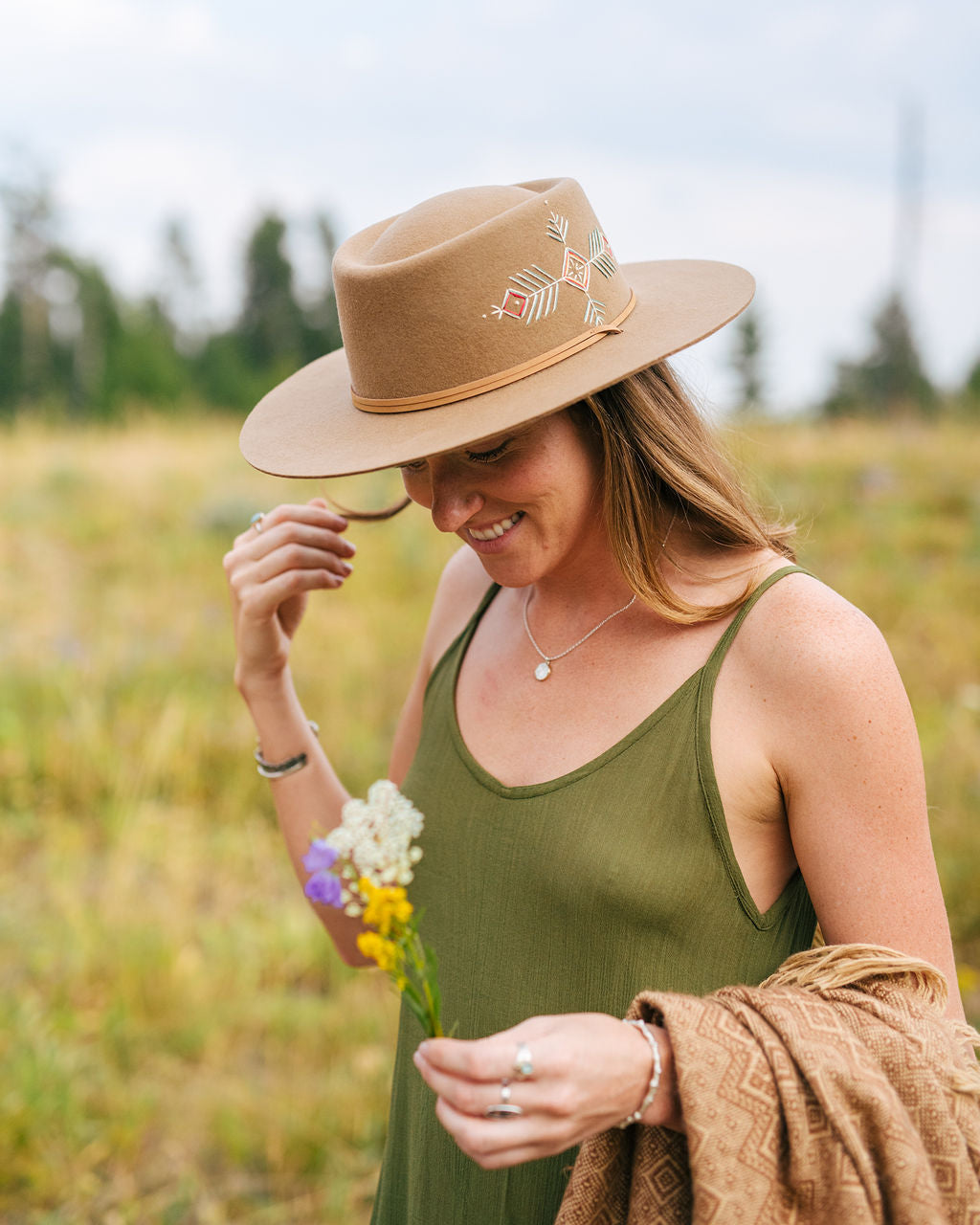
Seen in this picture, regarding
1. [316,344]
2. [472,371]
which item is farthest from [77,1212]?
[316,344]

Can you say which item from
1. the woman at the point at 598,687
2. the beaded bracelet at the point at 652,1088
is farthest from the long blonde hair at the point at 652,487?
the beaded bracelet at the point at 652,1088

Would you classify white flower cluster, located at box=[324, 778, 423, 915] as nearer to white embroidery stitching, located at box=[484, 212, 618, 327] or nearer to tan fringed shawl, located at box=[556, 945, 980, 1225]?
tan fringed shawl, located at box=[556, 945, 980, 1225]

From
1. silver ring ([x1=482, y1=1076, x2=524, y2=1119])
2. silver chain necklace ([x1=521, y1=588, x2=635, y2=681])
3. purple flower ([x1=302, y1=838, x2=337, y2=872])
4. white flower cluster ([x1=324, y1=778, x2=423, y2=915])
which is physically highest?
purple flower ([x1=302, y1=838, x2=337, y2=872])

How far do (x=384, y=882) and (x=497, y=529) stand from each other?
1.83ft

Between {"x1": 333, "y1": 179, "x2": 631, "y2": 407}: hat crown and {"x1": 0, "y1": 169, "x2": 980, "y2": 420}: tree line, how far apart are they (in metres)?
23.6

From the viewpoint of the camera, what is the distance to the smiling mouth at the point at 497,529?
4.61ft

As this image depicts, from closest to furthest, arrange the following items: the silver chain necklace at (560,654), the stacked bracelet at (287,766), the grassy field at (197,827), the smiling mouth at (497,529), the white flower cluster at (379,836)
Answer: the white flower cluster at (379,836) → the smiling mouth at (497,529) → the silver chain necklace at (560,654) → the stacked bracelet at (287,766) → the grassy field at (197,827)

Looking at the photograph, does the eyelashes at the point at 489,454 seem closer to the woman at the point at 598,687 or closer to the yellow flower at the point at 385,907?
the woman at the point at 598,687

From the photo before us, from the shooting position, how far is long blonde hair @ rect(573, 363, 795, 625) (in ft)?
4.65

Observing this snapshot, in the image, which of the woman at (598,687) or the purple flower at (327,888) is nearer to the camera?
the purple flower at (327,888)

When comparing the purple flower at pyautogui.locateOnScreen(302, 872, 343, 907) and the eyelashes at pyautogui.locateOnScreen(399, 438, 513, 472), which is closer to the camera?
the purple flower at pyautogui.locateOnScreen(302, 872, 343, 907)

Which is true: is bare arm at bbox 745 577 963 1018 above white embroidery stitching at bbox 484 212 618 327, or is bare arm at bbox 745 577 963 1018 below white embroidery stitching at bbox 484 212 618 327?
below

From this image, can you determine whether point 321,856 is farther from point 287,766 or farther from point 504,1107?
point 287,766

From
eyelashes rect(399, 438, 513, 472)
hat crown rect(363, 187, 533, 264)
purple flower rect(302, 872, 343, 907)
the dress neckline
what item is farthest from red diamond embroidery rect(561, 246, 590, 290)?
purple flower rect(302, 872, 343, 907)
